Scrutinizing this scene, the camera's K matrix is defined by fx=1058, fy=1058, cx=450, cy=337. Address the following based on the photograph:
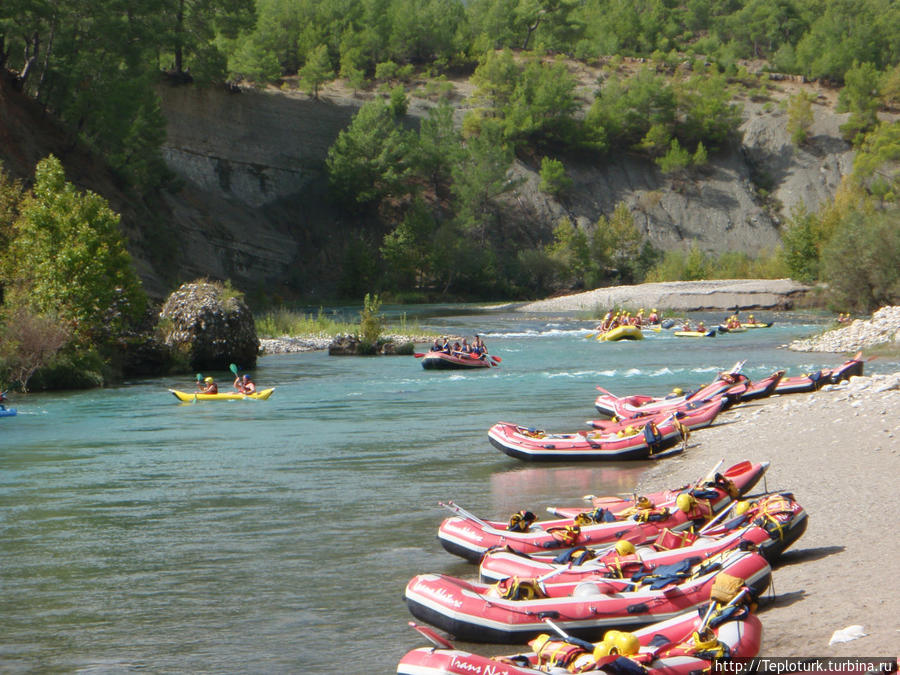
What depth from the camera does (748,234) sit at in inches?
3696

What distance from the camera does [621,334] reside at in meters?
46.1

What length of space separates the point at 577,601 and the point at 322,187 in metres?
80.7

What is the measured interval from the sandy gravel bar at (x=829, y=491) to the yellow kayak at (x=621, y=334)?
2132 centimetres

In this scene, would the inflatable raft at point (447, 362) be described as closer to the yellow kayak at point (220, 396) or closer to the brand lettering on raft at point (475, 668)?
the yellow kayak at point (220, 396)

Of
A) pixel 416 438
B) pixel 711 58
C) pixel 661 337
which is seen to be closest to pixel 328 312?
pixel 661 337

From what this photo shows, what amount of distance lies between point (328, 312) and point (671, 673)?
59770mm

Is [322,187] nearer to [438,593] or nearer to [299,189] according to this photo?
[299,189]

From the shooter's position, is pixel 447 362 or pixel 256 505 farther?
pixel 447 362

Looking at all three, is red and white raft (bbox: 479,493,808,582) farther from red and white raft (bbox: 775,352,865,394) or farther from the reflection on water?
red and white raft (bbox: 775,352,865,394)

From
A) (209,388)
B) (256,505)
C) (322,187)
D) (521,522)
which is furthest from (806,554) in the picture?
(322,187)

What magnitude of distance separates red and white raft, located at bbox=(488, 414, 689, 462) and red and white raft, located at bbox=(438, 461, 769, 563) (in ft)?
18.7

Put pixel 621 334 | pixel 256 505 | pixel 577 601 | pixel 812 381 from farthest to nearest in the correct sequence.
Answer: pixel 621 334
pixel 812 381
pixel 256 505
pixel 577 601

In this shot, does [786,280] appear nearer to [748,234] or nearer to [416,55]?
[748,234]

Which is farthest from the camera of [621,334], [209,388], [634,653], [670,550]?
[621,334]
